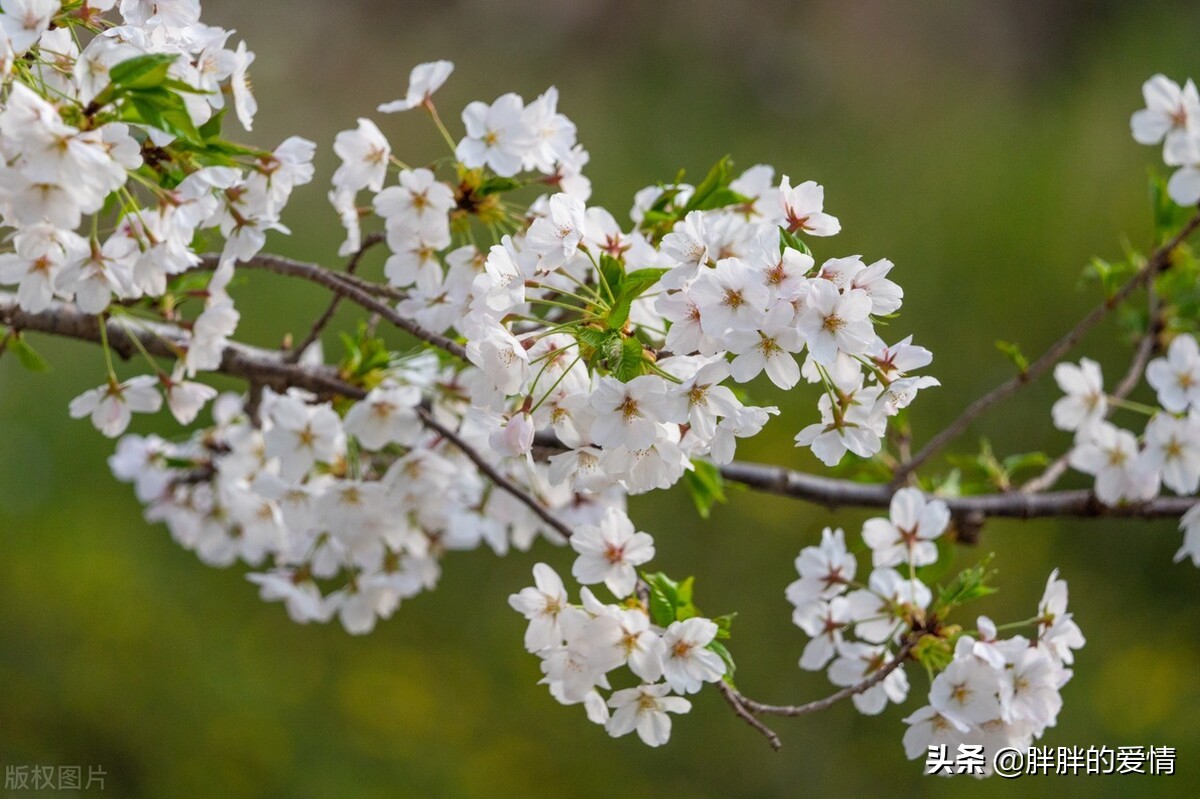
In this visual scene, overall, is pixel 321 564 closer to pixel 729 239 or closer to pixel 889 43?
pixel 729 239

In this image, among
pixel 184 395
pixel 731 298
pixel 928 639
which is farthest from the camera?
pixel 184 395

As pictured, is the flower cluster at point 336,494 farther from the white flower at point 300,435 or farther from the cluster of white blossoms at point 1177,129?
the cluster of white blossoms at point 1177,129

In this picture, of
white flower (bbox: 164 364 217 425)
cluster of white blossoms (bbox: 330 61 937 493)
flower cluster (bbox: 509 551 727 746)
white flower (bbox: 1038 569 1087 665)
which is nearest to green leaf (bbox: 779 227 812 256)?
cluster of white blossoms (bbox: 330 61 937 493)

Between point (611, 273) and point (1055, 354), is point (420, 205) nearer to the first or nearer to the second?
point (611, 273)

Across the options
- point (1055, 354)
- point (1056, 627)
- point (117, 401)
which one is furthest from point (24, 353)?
point (1055, 354)

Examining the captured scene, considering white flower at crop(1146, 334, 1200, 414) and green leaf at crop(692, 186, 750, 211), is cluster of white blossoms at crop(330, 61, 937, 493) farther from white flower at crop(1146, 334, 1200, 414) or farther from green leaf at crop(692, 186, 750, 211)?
white flower at crop(1146, 334, 1200, 414)

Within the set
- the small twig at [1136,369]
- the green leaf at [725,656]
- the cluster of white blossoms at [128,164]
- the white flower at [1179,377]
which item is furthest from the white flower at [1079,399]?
the cluster of white blossoms at [128,164]
